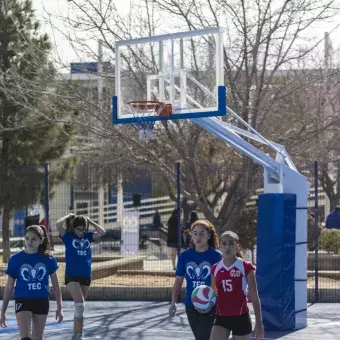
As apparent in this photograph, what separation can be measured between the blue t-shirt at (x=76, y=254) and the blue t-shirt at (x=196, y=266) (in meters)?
2.56

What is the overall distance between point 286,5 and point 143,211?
2142cm

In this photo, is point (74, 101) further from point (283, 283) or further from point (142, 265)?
point (283, 283)

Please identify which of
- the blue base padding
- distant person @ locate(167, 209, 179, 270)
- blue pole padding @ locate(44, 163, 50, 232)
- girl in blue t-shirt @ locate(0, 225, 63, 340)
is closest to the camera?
girl in blue t-shirt @ locate(0, 225, 63, 340)

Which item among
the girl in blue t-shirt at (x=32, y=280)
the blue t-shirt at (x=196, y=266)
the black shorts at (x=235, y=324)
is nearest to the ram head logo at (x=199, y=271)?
the blue t-shirt at (x=196, y=266)

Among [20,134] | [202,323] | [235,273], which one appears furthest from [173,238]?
[235,273]

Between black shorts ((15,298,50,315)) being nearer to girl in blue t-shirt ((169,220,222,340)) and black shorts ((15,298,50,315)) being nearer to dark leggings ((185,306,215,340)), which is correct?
girl in blue t-shirt ((169,220,222,340))

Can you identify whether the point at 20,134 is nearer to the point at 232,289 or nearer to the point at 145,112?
the point at 145,112

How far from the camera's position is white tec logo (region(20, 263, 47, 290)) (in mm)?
9938

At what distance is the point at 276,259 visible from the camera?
1350 centimetres

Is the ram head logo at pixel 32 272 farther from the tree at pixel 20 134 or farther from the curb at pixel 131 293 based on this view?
the tree at pixel 20 134

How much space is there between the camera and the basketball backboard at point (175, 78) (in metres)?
14.2

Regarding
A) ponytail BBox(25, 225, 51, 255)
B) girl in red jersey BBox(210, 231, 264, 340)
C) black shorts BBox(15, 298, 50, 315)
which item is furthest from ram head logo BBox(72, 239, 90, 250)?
girl in red jersey BBox(210, 231, 264, 340)

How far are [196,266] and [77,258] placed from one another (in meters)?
2.79

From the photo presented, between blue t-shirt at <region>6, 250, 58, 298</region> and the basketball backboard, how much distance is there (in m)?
4.37
